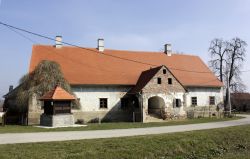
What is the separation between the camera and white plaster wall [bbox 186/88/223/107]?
36.8 metres

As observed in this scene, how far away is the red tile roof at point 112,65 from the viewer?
33.0 m

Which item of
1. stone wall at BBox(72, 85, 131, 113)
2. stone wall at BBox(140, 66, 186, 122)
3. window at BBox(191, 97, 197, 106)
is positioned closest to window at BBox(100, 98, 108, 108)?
stone wall at BBox(72, 85, 131, 113)

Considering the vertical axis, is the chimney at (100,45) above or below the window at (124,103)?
above

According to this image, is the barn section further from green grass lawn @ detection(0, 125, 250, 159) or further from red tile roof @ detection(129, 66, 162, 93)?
green grass lawn @ detection(0, 125, 250, 159)

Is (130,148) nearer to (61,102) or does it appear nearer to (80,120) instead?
(61,102)

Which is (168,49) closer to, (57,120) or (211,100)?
(211,100)

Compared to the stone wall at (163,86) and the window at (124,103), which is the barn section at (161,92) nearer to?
the stone wall at (163,86)

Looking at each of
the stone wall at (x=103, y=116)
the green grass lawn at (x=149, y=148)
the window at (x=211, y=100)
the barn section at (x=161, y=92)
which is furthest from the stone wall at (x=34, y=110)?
the window at (x=211, y=100)

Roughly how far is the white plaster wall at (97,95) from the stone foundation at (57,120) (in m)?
6.07

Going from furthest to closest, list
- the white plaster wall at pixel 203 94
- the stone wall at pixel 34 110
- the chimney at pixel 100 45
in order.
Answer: the chimney at pixel 100 45 < the white plaster wall at pixel 203 94 < the stone wall at pixel 34 110

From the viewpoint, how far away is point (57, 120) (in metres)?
24.8

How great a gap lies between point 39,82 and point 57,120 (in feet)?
19.1

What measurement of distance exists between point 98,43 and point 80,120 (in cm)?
1074

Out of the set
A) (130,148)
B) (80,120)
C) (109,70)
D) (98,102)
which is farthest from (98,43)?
(130,148)
